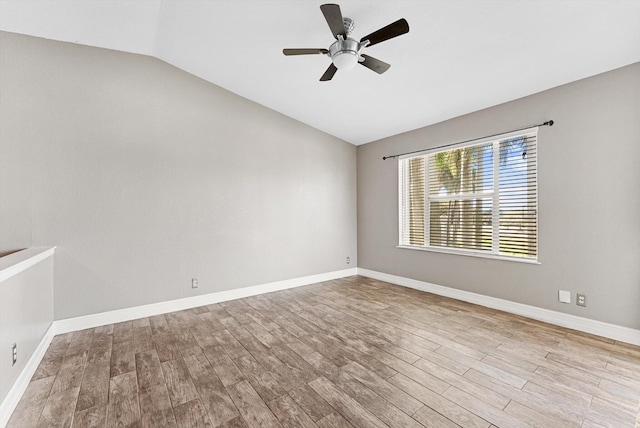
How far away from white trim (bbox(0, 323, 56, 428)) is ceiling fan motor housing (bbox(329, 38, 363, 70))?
3308 mm

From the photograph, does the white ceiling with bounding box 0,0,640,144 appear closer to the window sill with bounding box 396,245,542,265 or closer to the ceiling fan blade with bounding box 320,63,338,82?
the ceiling fan blade with bounding box 320,63,338,82

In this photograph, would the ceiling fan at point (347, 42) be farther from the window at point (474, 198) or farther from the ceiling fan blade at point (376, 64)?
the window at point (474, 198)

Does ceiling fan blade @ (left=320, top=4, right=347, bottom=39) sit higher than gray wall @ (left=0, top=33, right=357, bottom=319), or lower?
higher

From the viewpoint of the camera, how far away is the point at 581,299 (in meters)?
2.87

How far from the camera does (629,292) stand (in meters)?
2.62

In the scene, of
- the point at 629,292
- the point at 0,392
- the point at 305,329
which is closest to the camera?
the point at 0,392

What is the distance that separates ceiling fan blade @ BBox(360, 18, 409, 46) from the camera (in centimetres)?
196

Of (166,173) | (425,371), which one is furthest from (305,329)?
(166,173)

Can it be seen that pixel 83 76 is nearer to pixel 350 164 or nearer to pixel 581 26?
pixel 350 164

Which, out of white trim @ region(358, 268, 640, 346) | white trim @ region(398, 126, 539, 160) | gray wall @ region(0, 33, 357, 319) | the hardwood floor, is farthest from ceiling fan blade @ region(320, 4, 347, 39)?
white trim @ region(358, 268, 640, 346)

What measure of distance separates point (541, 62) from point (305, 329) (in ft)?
11.8

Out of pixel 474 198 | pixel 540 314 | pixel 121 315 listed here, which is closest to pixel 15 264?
pixel 121 315

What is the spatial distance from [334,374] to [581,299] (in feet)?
9.07

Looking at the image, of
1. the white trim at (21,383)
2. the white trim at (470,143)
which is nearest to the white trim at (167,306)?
the white trim at (21,383)
